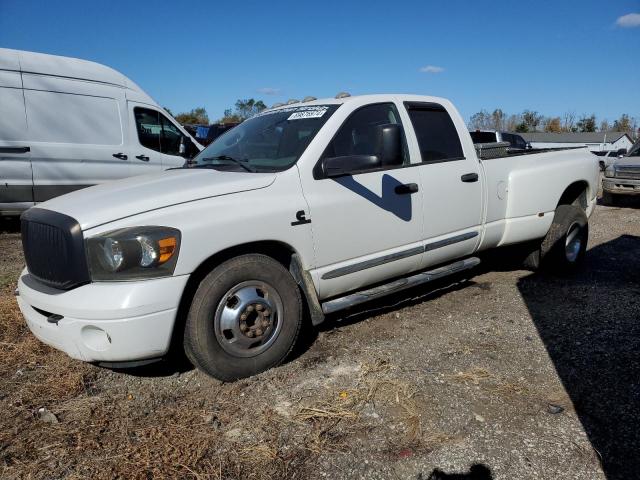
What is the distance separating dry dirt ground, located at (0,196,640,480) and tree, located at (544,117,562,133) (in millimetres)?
73943

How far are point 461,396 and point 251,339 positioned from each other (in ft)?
4.36

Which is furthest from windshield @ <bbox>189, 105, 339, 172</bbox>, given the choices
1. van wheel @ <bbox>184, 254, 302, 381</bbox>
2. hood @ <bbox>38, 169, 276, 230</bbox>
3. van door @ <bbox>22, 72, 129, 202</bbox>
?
van door @ <bbox>22, 72, 129, 202</bbox>

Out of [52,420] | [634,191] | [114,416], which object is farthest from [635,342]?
[634,191]

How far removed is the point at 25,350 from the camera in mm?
3617

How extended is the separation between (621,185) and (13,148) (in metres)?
12.0

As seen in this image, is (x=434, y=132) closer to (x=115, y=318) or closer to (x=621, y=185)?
(x=115, y=318)

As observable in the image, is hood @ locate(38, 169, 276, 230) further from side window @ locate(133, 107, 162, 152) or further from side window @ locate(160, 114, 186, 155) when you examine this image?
side window @ locate(160, 114, 186, 155)

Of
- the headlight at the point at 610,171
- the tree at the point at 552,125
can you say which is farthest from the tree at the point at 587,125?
the headlight at the point at 610,171

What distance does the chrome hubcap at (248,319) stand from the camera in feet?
10.0

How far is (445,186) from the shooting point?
4.17 m

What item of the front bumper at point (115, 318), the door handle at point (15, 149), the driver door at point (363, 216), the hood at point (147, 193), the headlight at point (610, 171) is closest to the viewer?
the front bumper at point (115, 318)

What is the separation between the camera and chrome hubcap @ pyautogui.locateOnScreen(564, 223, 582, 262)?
5.35m

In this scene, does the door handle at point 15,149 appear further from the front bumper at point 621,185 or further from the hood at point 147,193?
the front bumper at point 621,185

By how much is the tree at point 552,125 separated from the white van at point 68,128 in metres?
72.0
